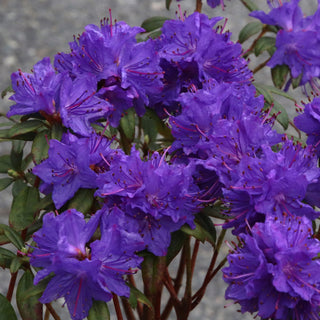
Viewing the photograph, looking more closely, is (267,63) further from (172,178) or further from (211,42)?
(172,178)

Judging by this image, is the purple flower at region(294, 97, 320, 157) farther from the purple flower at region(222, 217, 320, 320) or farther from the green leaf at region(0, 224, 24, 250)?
the green leaf at region(0, 224, 24, 250)

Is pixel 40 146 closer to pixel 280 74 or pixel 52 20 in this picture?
pixel 280 74

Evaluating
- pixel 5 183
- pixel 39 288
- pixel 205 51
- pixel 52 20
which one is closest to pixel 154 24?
pixel 205 51

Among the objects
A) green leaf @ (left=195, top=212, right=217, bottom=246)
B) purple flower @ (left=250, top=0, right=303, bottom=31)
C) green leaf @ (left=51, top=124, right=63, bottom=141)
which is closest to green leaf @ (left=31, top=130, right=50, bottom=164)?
green leaf @ (left=51, top=124, right=63, bottom=141)

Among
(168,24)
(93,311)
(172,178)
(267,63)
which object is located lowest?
(93,311)

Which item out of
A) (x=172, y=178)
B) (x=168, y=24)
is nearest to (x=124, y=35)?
(x=168, y=24)

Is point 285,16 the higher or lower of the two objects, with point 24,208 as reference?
higher

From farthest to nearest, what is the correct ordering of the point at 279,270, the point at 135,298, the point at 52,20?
the point at 52,20, the point at 135,298, the point at 279,270
